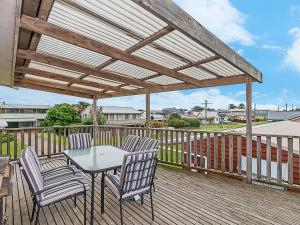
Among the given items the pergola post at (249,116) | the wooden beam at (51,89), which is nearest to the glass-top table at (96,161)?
the pergola post at (249,116)

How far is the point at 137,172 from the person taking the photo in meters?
2.47

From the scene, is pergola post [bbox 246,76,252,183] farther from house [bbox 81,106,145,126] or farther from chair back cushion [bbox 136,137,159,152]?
house [bbox 81,106,145,126]

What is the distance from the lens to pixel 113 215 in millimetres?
2746

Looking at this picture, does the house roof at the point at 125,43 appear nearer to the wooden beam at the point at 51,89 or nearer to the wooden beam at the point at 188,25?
the wooden beam at the point at 188,25

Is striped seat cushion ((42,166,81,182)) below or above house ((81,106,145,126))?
below

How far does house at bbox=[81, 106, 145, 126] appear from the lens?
86.5 ft

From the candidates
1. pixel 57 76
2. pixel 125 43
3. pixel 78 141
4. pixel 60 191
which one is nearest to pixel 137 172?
pixel 60 191

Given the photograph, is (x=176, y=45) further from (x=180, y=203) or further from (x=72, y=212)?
(x=72, y=212)

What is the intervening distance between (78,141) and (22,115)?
3022cm

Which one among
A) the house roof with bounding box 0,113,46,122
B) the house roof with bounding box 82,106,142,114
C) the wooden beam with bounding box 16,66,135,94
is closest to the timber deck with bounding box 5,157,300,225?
the wooden beam with bounding box 16,66,135,94

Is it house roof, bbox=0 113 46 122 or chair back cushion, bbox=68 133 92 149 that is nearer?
chair back cushion, bbox=68 133 92 149

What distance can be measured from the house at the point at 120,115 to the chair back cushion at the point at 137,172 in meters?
23.6

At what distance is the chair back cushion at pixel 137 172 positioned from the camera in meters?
2.35

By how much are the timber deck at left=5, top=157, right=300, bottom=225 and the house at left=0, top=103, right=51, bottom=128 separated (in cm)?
2871
